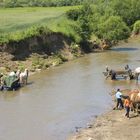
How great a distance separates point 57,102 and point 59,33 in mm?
25167

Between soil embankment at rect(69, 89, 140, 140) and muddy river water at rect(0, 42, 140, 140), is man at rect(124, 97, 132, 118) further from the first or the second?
muddy river water at rect(0, 42, 140, 140)

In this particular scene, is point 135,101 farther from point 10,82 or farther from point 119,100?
point 10,82

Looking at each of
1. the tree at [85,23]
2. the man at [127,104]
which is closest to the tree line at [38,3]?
the tree at [85,23]

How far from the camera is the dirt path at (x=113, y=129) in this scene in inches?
1015

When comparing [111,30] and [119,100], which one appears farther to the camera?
[111,30]

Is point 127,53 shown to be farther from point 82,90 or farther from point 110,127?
point 110,127

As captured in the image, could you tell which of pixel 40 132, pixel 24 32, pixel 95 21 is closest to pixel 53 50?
pixel 24 32

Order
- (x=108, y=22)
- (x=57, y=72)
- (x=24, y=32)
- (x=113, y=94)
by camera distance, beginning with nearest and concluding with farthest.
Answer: (x=113, y=94), (x=57, y=72), (x=24, y=32), (x=108, y=22)

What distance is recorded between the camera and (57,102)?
3438 cm

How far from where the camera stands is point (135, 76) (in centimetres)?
4225

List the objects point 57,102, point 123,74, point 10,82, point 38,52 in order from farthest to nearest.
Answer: point 38,52
point 123,74
point 10,82
point 57,102

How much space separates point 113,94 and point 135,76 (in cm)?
652

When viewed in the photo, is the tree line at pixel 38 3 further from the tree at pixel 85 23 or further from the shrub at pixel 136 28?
the tree at pixel 85 23

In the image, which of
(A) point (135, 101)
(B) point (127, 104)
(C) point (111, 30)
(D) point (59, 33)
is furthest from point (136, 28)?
(B) point (127, 104)
